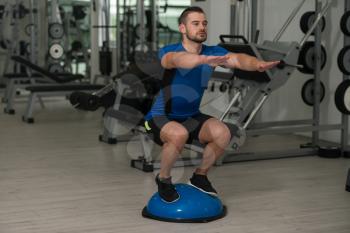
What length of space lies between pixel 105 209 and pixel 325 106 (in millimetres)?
2816

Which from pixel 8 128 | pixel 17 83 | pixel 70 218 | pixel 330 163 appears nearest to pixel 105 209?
pixel 70 218

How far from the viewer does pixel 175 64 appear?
2.79m

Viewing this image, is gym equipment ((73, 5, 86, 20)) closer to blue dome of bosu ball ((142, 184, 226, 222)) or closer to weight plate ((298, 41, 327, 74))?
weight plate ((298, 41, 327, 74))

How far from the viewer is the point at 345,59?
14.2 feet

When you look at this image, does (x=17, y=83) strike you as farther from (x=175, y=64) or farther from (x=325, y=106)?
(x=175, y=64)

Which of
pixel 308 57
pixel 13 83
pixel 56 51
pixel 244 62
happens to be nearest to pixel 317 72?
pixel 308 57

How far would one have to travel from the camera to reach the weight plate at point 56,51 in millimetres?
8766

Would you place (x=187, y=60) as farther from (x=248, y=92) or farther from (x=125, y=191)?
(x=248, y=92)

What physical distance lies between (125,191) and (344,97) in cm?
182

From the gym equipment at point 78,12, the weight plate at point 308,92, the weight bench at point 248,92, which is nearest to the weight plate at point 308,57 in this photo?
the weight plate at point 308,92

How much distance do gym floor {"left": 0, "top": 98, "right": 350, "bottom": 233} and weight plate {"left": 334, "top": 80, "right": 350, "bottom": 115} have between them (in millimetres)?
422

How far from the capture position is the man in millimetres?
2910

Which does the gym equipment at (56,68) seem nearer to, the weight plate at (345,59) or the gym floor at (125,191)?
the gym floor at (125,191)

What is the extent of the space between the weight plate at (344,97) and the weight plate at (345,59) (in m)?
0.10
